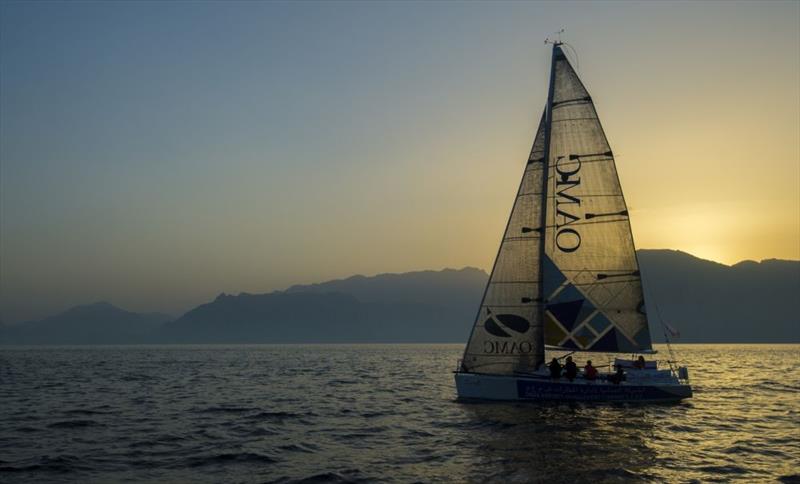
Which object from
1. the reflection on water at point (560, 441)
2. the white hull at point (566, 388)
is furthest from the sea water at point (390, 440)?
the white hull at point (566, 388)

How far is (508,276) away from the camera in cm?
3419

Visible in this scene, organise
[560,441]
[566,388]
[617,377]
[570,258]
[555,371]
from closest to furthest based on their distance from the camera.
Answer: [560,441] → [566,388] → [555,371] → [617,377] → [570,258]

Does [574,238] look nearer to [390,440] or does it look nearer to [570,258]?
[570,258]

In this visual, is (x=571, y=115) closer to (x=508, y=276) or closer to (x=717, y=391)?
(x=508, y=276)

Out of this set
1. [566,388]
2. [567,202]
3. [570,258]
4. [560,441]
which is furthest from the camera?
[567,202]

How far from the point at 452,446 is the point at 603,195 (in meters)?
17.4

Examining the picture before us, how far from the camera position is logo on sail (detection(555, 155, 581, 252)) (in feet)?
115

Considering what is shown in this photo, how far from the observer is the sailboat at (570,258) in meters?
34.1

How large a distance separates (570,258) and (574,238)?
1100 millimetres

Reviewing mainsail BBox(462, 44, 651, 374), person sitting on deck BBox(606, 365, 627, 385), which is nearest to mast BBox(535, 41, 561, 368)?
mainsail BBox(462, 44, 651, 374)

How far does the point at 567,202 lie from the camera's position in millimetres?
35125

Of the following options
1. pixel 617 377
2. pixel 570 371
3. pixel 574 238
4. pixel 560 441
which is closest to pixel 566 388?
pixel 570 371

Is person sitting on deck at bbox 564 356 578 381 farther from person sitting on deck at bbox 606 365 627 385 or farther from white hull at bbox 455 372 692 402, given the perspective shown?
person sitting on deck at bbox 606 365 627 385

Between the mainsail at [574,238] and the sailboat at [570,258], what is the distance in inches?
2.1
